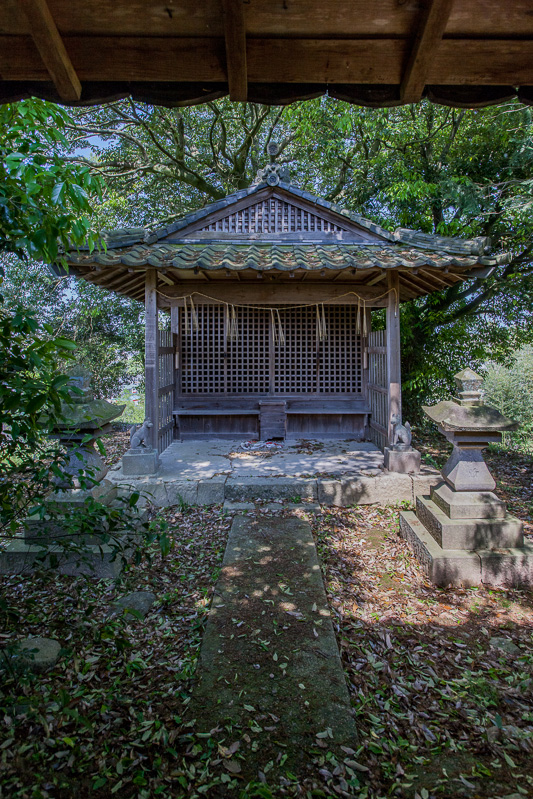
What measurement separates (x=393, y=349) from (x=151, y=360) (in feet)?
11.8

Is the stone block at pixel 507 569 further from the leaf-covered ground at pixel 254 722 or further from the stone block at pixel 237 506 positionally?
the stone block at pixel 237 506

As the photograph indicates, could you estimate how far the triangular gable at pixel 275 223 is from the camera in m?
7.90

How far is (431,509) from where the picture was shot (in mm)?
4660

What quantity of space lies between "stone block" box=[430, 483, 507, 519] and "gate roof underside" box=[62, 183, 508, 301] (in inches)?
135

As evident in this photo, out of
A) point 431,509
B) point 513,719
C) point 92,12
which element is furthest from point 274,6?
point 431,509

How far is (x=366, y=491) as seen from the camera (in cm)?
624

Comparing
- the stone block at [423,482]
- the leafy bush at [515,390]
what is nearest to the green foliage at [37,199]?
the stone block at [423,482]

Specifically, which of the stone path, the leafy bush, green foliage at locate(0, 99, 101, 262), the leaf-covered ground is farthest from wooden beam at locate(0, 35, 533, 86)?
the leafy bush

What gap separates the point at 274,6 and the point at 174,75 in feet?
1.75

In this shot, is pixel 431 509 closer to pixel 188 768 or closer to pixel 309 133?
pixel 188 768

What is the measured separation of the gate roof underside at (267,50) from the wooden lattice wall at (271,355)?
6.84 m

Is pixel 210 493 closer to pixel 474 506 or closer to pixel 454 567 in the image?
pixel 454 567

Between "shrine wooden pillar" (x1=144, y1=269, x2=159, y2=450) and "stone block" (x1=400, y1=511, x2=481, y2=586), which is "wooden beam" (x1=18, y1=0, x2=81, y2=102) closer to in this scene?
"stone block" (x1=400, y1=511, x2=481, y2=586)

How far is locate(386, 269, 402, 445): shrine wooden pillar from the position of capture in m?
6.95
